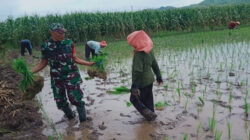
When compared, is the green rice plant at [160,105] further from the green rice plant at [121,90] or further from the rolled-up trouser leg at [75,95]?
the rolled-up trouser leg at [75,95]

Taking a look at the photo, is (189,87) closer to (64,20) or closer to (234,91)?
(234,91)

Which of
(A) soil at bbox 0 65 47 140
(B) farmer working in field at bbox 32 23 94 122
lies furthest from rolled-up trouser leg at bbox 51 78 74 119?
(A) soil at bbox 0 65 47 140

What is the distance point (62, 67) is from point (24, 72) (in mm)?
574

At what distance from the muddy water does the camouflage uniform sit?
555 mm

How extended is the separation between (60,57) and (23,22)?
619 inches

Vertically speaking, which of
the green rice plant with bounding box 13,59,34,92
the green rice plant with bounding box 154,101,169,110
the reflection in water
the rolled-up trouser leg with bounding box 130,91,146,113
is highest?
the green rice plant with bounding box 13,59,34,92

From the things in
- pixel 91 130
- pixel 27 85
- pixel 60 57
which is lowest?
pixel 91 130

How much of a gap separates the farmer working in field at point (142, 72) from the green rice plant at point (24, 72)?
1546 mm

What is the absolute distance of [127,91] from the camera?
5.23 meters

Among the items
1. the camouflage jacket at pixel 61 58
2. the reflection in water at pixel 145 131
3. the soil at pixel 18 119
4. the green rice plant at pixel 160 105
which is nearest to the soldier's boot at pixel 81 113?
the camouflage jacket at pixel 61 58

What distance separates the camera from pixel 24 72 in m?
3.78

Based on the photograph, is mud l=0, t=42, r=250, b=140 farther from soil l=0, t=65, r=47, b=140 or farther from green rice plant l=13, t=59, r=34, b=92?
green rice plant l=13, t=59, r=34, b=92

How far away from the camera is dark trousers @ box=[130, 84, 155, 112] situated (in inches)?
153

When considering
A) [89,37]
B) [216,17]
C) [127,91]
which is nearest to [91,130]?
[127,91]
